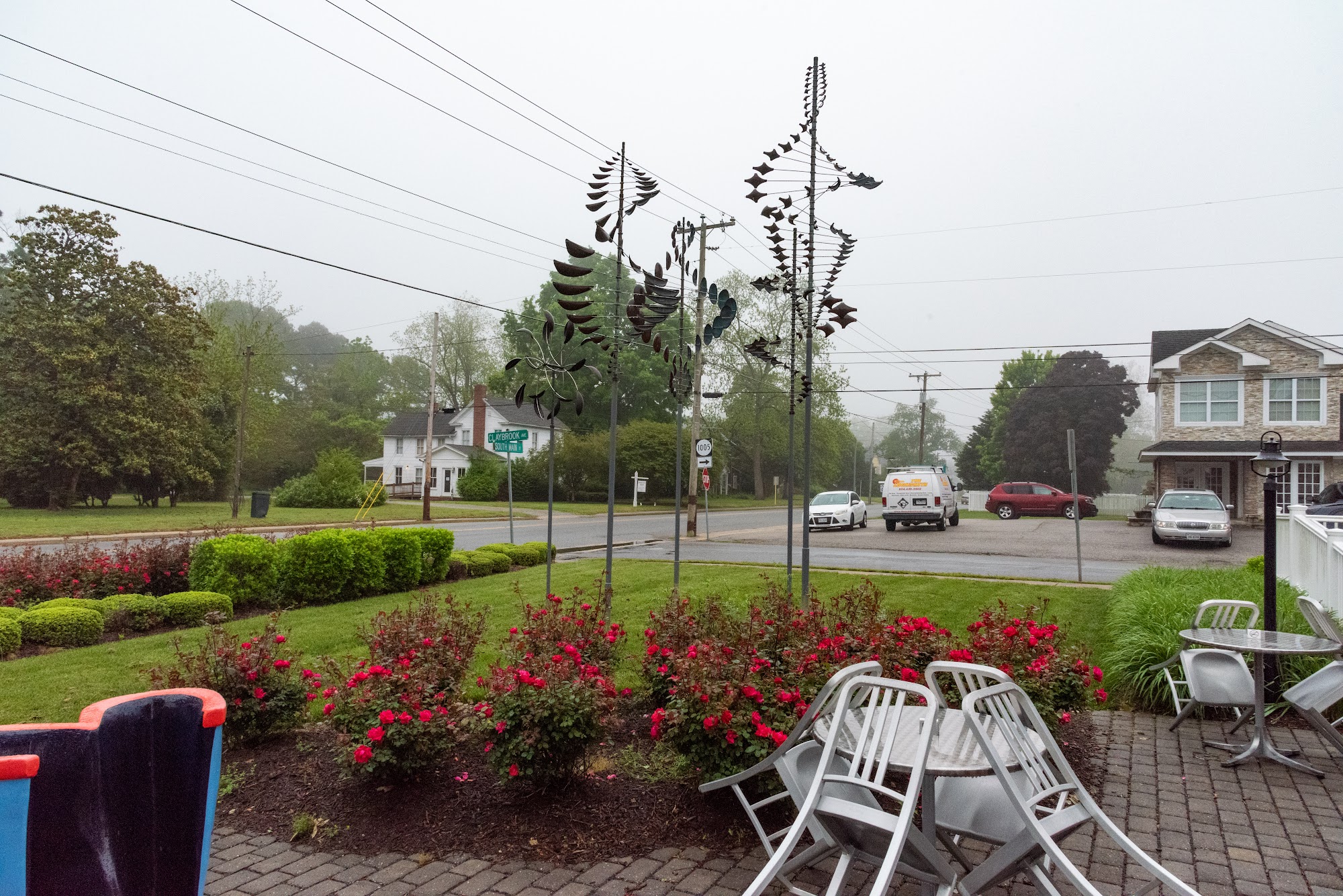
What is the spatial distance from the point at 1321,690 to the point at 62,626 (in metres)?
10.3

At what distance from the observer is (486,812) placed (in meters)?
4.09

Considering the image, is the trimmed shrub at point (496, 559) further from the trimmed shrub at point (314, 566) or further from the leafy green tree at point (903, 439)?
the leafy green tree at point (903, 439)

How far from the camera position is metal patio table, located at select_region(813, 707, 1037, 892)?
2.79 metres

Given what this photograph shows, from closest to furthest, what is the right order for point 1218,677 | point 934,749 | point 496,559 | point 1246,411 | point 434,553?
point 934,749, point 1218,677, point 434,553, point 496,559, point 1246,411

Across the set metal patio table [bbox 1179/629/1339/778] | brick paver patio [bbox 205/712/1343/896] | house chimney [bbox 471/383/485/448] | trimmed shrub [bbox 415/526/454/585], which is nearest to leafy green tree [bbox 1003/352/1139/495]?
house chimney [bbox 471/383/485/448]

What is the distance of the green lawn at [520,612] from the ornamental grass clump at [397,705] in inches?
77.3

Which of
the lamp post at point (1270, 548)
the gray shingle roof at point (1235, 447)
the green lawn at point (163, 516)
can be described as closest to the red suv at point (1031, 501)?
the gray shingle roof at point (1235, 447)

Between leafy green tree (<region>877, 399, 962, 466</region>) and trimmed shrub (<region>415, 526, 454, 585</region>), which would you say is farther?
leafy green tree (<region>877, 399, 962, 466</region>)

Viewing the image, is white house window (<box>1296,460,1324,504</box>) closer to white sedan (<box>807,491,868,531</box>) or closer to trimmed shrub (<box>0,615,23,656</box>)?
white sedan (<box>807,491,868,531</box>)

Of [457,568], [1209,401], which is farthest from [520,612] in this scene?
[1209,401]

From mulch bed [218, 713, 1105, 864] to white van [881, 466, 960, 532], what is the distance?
76.0 ft

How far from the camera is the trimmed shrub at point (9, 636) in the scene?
25.7ft

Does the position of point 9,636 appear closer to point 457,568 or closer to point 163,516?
point 457,568

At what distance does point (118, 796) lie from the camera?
2309 millimetres
